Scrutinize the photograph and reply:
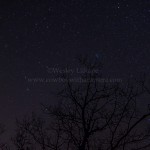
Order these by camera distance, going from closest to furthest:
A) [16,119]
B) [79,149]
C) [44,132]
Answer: [79,149] < [16,119] < [44,132]

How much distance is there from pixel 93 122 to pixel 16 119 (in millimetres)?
4034

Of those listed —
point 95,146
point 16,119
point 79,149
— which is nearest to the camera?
point 79,149

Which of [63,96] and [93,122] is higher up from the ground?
[63,96]

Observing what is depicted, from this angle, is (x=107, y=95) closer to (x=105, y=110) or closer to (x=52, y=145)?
(x=105, y=110)

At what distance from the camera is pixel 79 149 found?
11008 millimetres

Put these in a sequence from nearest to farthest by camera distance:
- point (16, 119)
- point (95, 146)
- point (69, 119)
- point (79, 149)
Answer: point (79, 149) < point (69, 119) < point (95, 146) < point (16, 119)

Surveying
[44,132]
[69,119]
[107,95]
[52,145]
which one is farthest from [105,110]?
[44,132]

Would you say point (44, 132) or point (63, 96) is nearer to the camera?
point (63, 96)

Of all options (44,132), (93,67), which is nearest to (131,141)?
(93,67)

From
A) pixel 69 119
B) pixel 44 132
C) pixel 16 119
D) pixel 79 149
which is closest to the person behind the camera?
pixel 79 149

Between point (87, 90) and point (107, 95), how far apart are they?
0.89 m

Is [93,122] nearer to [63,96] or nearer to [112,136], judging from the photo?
[112,136]

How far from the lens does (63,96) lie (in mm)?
12109

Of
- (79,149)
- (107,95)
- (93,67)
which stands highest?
(93,67)
